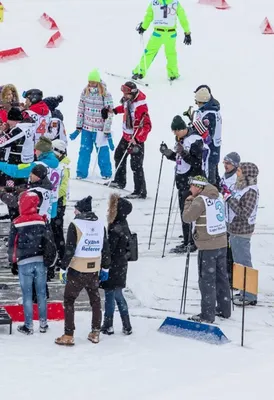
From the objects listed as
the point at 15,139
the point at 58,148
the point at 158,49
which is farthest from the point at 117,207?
the point at 158,49

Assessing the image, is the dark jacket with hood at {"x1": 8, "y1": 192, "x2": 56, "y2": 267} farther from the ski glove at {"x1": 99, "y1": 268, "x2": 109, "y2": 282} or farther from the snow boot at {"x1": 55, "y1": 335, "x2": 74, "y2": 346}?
the snow boot at {"x1": 55, "y1": 335, "x2": 74, "y2": 346}

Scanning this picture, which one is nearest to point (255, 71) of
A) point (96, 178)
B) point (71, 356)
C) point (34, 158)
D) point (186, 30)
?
point (186, 30)

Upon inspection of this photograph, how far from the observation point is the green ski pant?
64.7 feet

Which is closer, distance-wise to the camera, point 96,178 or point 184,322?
point 184,322

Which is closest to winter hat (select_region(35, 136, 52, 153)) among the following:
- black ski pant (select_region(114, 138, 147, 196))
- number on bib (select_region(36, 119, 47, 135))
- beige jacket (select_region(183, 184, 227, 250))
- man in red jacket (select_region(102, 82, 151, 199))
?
number on bib (select_region(36, 119, 47, 135))

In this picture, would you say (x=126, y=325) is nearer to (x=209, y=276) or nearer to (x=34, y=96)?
(x=209, y=276)

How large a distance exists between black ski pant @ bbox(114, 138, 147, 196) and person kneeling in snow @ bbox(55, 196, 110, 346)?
5.36m

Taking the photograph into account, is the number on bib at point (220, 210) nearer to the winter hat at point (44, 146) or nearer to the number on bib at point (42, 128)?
the winter hat at point (44, 146)

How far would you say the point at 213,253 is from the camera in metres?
11.0

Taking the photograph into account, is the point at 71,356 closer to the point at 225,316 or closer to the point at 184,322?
the point at 184,322

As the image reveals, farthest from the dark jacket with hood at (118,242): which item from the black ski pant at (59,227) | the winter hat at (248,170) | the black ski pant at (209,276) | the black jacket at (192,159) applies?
the black jacket at (192,159)

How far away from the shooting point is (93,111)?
16.0 m

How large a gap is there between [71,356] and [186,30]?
11.4 m

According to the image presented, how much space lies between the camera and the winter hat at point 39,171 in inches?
439
